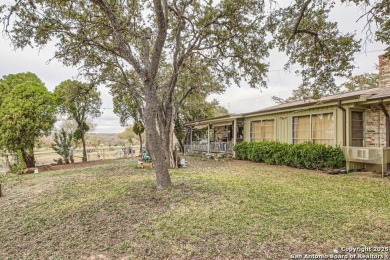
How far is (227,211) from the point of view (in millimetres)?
4492

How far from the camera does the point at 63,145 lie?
16141mm

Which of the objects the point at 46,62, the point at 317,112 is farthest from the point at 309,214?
the point at 46,62

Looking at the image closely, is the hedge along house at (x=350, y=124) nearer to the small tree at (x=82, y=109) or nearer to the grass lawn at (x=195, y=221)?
the grass lawn at (x=195, y=221)

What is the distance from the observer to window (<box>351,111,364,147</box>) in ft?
30.3

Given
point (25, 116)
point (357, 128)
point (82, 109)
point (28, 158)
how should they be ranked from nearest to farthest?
point (357, 128), point (25, 116), point (28, 158), point (82, 109)

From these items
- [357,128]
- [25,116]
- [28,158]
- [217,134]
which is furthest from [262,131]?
[28,158]

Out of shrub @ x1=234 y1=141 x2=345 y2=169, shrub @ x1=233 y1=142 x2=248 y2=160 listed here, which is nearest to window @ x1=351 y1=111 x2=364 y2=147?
shrub @ x1=234 y1=141 x2=345 y2=169

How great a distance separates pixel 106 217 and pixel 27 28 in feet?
18.7

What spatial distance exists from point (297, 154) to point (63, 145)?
15.4m

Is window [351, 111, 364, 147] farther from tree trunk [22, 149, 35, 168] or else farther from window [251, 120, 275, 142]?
tree trunk [22, 149, 35, 168]

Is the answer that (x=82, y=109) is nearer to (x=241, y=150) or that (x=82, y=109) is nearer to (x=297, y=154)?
(x=241, y=150)

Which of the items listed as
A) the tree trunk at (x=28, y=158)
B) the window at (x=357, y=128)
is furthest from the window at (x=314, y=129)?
the tree trunk at (x=28, y=158)

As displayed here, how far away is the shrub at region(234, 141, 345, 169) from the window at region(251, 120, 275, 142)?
2.81 ft

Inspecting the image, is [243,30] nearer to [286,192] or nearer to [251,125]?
[286,192]
